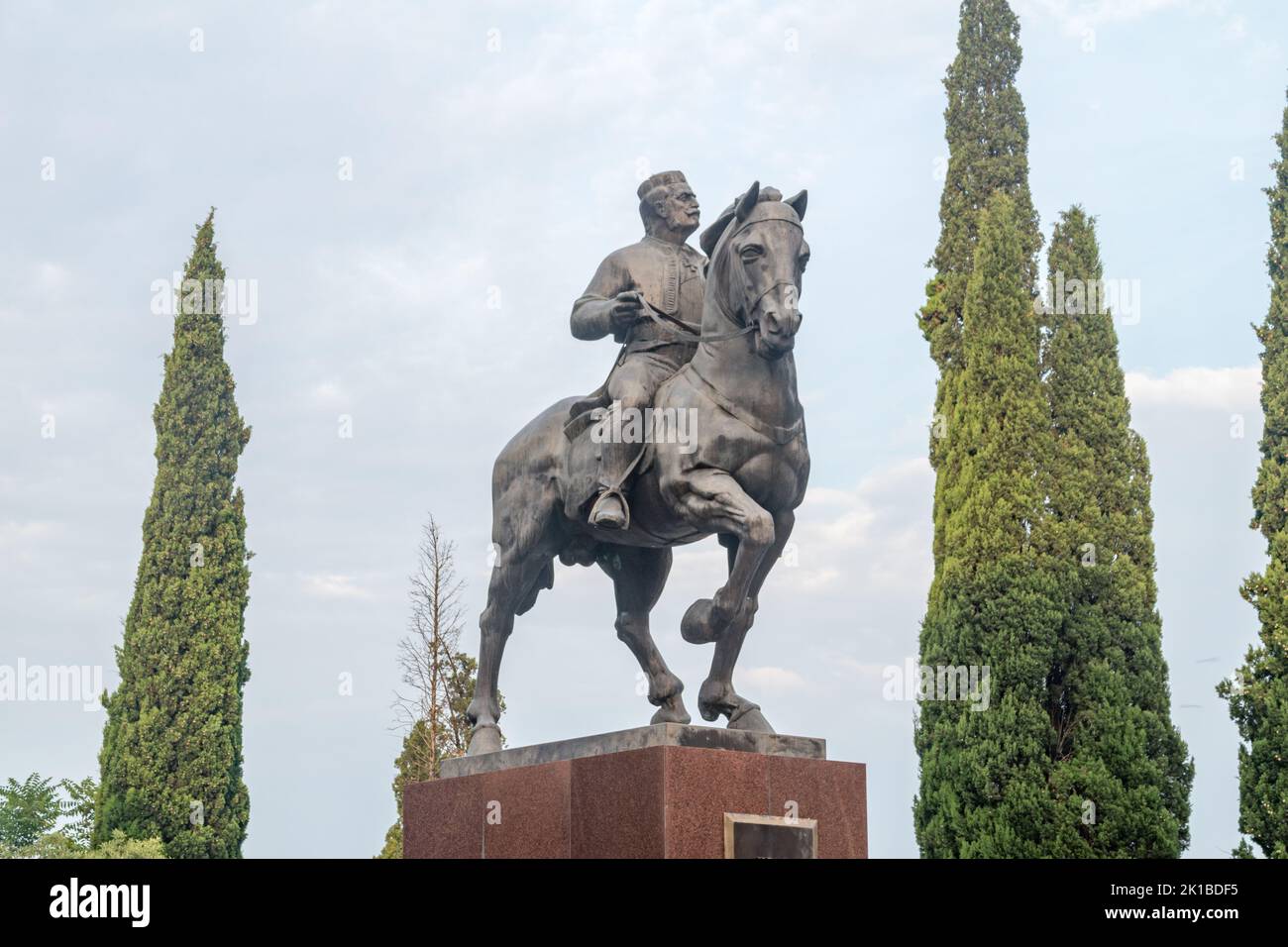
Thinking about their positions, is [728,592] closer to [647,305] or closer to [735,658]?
[735,658]

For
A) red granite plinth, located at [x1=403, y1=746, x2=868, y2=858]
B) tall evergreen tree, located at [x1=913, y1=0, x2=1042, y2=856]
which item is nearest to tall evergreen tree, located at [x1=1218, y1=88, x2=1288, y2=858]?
tall evergreen tree, located at [x1=913, y1=0, x2=1042, y2=856]

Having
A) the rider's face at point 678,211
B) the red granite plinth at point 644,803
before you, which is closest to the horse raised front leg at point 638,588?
the red granite plinth at point 644,803

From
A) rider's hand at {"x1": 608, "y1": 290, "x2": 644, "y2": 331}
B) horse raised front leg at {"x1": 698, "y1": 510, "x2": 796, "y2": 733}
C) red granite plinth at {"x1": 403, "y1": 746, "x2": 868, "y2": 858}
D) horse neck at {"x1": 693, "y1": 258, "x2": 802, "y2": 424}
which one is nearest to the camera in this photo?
red granite plinth at {"x1": 403, "y1": 746, "x2": 868, "y2": 858}

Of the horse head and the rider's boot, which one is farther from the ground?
the horse head

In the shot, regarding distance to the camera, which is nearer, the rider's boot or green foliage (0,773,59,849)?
the rider's boot

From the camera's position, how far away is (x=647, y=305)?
8344 millimetres

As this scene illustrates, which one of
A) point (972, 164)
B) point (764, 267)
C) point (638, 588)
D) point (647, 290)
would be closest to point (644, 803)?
point (638, 588)

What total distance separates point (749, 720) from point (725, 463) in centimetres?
147

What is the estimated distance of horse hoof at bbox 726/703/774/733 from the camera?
7730 mm

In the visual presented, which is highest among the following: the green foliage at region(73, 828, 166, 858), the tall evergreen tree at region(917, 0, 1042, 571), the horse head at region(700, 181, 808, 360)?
the tall evergreen tree at region(917, 0, 1042, 571)

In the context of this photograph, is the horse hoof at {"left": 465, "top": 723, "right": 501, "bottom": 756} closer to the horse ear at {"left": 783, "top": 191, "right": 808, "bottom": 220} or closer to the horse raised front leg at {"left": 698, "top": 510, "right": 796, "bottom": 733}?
the horse raised front leg at {"left": 698, "top": 510, "right": 796, "bottom": 733}

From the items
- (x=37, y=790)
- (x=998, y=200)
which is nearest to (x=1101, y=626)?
(x=998, y=200)

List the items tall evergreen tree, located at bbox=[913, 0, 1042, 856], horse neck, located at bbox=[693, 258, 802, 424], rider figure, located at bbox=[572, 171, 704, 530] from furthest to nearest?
1. tall evergreen tree, located at bbox=[913, 0, 1042, 856]
2. rider figure, located at bbox=[572, 171, 704, 530]
3. horse neck, located at bbox=[693, 258, 802, 424]
